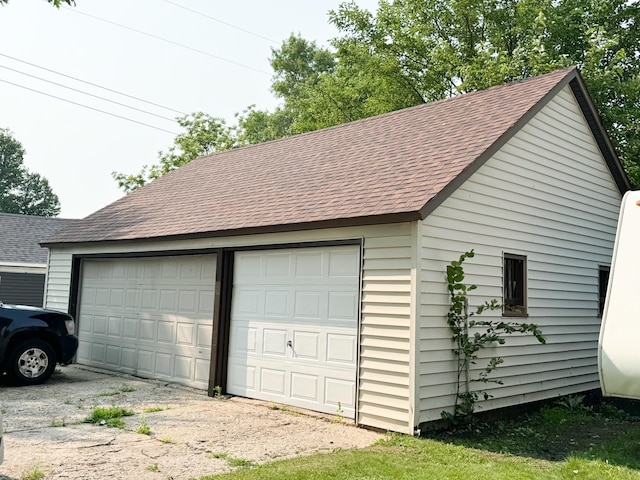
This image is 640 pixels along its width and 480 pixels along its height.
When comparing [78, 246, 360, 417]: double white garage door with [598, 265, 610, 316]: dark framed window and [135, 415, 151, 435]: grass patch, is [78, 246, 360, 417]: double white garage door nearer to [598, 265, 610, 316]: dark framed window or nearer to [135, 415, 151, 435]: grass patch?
[135, 415, 151, 435]: grass patch

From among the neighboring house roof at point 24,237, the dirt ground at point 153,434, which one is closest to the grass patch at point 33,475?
the dirt ground at point 153,434

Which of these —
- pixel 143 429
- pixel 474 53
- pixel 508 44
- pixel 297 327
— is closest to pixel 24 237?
pixel 474 53

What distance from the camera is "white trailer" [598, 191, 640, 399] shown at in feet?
17.6

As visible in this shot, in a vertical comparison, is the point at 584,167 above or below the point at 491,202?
above

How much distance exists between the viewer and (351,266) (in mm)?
7988

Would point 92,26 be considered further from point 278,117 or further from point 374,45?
point 278,117

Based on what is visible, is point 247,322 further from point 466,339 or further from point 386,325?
point 466,339

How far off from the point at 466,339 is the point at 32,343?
700 cm

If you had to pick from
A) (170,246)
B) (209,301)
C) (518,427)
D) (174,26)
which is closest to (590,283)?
(518,427)

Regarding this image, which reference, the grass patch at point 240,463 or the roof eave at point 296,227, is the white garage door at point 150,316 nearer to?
the roof eave at point 296,227

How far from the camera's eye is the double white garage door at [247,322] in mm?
8062

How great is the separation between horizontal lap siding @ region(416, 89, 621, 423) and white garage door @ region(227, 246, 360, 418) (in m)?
1.09

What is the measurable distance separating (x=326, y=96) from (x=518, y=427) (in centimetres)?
1840

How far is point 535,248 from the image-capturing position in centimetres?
936
